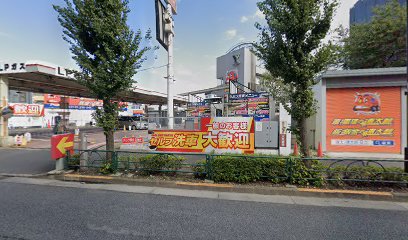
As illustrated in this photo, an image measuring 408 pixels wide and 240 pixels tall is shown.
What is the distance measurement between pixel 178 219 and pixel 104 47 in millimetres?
5813

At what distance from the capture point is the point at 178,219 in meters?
3.94

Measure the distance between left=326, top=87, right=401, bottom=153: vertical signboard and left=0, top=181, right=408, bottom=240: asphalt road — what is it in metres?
6.61

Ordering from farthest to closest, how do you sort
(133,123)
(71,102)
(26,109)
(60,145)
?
(71,102) → (133,123) → (26,109) → (60,145)

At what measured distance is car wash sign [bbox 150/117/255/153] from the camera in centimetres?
988

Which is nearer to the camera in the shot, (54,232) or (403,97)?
(54,232)

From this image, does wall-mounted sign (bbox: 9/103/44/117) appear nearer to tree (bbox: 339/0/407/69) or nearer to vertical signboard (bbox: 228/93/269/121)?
vertical signboard (bbox: 228/93/269/121)

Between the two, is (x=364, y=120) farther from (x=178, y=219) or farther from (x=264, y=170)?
(x=178, y=219)

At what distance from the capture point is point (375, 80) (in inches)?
386

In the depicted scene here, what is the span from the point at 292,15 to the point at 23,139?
18664 mm

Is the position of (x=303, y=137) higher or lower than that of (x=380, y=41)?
lower

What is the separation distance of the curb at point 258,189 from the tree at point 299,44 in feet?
4.07

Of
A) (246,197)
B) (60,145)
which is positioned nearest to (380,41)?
(246,197)

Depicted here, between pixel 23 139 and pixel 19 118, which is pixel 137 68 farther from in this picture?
pixel 19 118

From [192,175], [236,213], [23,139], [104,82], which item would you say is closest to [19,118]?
[23,139]
